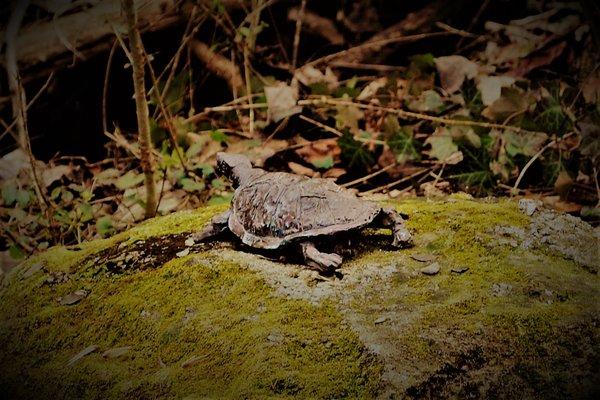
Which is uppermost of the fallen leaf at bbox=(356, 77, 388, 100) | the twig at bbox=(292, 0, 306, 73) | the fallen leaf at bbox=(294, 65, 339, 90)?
the twig at bbox=(292, 0, 306, 73)

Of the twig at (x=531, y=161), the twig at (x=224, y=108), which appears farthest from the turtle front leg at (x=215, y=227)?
the twig at (x=224, y=108)

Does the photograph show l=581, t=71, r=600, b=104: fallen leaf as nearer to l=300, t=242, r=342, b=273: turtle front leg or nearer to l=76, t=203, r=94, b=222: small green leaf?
l=300, t=242, r=342, b=273: turtle front leg

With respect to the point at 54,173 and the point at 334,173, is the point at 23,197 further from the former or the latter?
the point at 334,173

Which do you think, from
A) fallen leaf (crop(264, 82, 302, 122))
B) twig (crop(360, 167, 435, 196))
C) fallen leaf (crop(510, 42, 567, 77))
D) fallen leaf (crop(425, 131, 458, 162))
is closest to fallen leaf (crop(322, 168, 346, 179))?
twig (crop(360, 167, 435, 196))

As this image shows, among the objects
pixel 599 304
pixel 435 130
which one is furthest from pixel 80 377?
pixel 435 130

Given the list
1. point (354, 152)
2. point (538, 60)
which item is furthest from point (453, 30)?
point (354, 152)

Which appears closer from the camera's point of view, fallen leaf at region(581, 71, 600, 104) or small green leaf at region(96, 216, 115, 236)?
fallen leaf at region(581, 71, 600, 104)

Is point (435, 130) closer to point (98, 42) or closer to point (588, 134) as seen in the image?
point (588, 134)

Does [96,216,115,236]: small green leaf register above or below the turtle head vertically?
below

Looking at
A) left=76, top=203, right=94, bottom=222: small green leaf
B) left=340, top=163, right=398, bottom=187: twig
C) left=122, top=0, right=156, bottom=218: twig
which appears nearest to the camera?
left=122, top=0, right=156, bottom=218: twig
